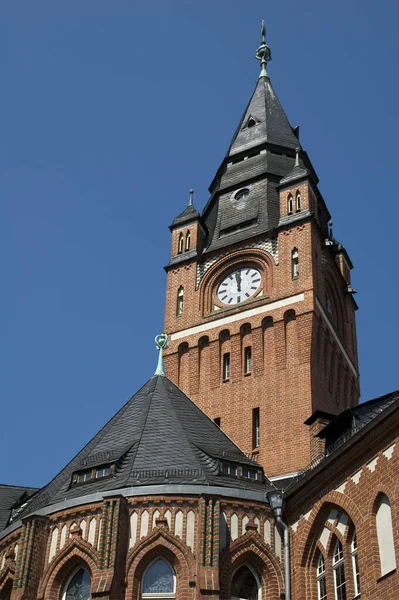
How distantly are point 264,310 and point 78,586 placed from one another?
19.4 m

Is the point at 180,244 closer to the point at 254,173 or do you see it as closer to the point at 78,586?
the point at 254,173

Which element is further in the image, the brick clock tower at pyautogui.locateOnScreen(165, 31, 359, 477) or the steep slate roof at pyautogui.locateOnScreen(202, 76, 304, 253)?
the steep slate roof at pyautogui.locateOnScreen(202, 76, 304, 253)

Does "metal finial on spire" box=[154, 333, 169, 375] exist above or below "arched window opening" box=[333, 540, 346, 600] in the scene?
above

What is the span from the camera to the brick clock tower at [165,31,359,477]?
4122 centimetres

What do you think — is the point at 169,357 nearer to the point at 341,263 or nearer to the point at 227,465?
the point at 341,263

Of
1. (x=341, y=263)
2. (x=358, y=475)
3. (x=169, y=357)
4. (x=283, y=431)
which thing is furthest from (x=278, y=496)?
(x=341, y=263)

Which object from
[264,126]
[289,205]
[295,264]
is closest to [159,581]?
[295,264]

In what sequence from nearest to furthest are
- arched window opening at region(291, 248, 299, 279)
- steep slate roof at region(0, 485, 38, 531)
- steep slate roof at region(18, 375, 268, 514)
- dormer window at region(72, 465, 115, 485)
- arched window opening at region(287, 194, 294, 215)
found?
steep slate roof at region(18, 375, 268, 514)
dormer window at region(72, 465, 115, 485)
steep slate roof at region(0, 485, 38, 531)
arched window opening at region(291, 248, 299, 279)
arched window opening at region(287, 194, 294, 215)

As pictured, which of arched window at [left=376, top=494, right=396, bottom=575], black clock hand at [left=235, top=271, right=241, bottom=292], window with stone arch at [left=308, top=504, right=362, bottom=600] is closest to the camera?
arched window at [left=376, top=494, right=396, bottom=575]

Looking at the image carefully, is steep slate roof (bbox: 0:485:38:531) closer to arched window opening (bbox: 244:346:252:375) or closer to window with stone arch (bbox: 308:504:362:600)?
arched window opening (bbox: 244:346:252:375)

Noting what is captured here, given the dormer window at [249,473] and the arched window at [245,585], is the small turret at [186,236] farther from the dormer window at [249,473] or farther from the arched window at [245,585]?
the arched window at [245,585]

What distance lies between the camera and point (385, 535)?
23.6m

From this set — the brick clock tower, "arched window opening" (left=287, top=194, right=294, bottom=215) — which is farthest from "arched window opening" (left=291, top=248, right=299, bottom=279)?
"arched window opening" (left=287, top=194, right=294, bottom=215)

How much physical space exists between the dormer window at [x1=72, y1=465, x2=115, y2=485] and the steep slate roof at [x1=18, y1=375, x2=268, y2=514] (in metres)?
0.20
